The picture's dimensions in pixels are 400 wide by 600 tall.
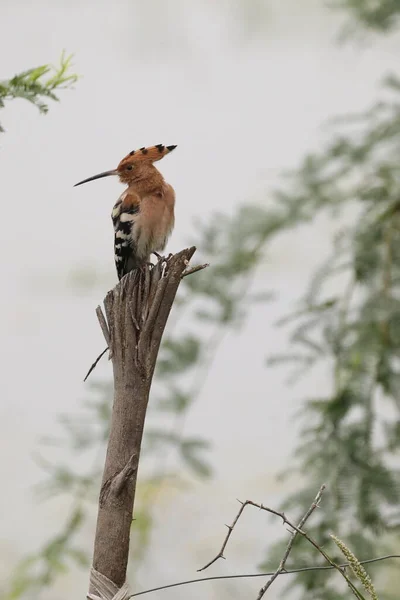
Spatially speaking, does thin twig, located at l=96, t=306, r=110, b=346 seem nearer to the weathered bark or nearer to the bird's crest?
the weathered bark

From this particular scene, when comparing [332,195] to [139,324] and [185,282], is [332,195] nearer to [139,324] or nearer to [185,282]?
[185,282]

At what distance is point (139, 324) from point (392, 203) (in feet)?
2.93

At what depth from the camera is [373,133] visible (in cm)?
165

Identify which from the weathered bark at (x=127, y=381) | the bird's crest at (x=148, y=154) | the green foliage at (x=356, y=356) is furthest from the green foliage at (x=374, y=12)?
the weathered bark at (x=127, y=381)

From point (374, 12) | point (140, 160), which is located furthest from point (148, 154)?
point (374, 12)

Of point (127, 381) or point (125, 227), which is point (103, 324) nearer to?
point (127, 381)

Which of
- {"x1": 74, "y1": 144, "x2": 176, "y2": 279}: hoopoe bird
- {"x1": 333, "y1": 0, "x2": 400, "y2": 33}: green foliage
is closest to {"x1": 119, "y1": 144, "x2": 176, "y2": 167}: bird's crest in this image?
{"x1": 74, "y1": 144, "x2": 176, "y2": 279}: hoopoe bird

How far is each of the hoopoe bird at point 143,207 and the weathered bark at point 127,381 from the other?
0.69 ft

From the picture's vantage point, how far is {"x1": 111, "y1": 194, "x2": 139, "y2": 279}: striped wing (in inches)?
41.9

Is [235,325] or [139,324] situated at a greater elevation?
[235,325]

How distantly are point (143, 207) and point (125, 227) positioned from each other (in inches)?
1.4

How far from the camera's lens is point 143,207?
Result: 1059 millimetres

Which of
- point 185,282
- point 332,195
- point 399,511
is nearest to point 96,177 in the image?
point 185,282

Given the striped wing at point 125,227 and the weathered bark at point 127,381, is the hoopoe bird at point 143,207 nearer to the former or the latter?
the striped wing at point 125,227
